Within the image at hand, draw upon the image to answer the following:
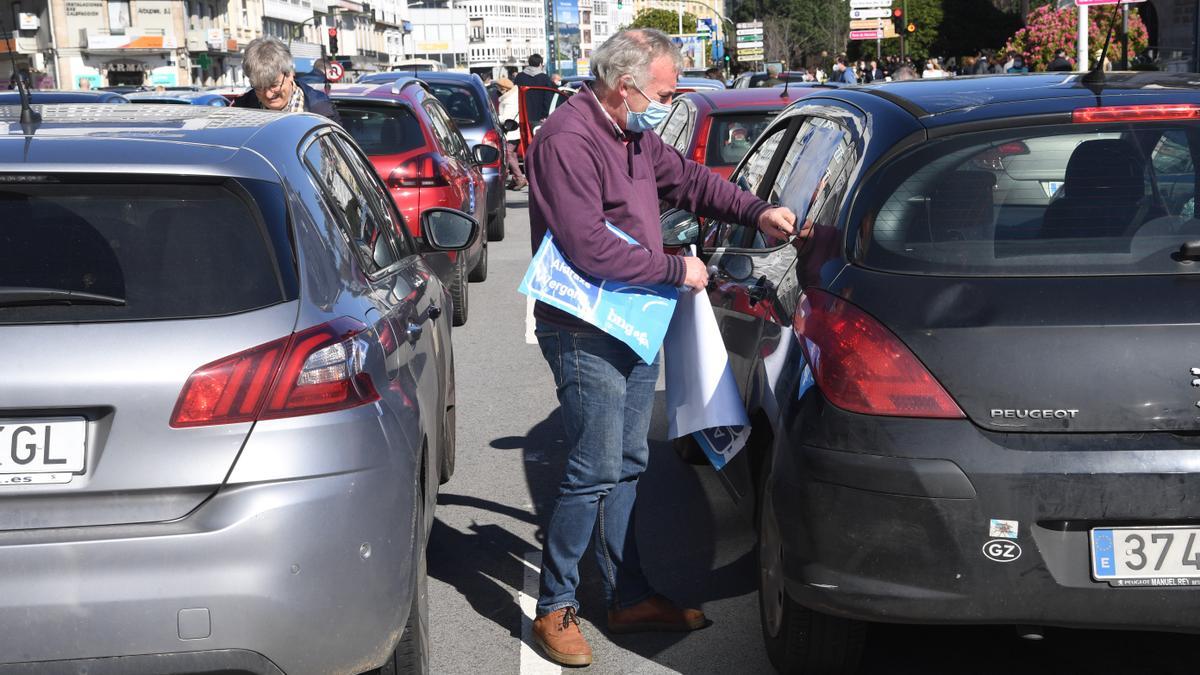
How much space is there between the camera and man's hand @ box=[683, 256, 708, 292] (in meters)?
4.04

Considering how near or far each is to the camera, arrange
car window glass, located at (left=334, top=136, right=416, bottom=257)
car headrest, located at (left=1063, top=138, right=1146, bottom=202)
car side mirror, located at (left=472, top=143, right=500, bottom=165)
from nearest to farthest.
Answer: car headrest, located at (left=1063, top=138, right=1146, bottom=202), car window glass, located at (left=334, top=136, right=416, bottom=257), car side mirror, located at (left=472, top=143, right=500, bottom=165)

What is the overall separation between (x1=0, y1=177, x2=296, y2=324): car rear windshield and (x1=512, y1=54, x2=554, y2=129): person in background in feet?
55.6

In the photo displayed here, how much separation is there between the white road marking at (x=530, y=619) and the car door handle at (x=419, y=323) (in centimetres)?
91

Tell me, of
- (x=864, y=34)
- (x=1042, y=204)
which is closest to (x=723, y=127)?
(x=1042, y=204)

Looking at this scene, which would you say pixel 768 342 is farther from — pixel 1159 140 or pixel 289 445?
pixel 289 445

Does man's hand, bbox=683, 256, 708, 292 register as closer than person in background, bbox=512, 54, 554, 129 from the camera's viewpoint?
Yes

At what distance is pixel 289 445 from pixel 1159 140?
7.65 ft

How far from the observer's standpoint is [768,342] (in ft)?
13.8

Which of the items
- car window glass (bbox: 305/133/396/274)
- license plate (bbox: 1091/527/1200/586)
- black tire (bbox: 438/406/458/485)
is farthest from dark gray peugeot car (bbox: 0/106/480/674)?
black tire (bbox: 438/406/458/485)

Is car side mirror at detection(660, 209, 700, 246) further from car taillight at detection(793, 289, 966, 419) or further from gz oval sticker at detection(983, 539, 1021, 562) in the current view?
gz oval sticker at detection(983, 539, 1021, 562)

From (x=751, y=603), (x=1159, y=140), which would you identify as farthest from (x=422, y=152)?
(x=1159, y=140)

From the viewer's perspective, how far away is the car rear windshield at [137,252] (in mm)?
3113

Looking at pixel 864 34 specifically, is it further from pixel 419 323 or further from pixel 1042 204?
pixel 1042 204

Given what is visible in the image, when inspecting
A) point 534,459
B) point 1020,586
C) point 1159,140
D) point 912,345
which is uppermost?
point 1159,140
